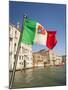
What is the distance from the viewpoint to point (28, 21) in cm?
271

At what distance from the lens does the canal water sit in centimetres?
266

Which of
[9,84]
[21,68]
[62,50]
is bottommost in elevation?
[9,84]

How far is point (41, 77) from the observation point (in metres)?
2.72

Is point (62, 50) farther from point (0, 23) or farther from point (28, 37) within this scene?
point (0, 23)

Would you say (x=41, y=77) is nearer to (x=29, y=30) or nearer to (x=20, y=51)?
(x=20, y=51)

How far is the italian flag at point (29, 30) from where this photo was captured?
2.69 meters

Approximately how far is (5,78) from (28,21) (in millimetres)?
657

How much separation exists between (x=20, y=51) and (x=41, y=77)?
0.37 meters

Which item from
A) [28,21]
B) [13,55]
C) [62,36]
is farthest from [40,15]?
[13,55]

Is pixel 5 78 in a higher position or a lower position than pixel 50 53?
lower

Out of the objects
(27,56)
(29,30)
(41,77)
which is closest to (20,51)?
(27,56)

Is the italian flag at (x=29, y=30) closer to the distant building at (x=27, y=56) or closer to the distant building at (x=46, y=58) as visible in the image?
the distant building at (x=27, y=56)

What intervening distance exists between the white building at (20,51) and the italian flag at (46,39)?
0.13 meters

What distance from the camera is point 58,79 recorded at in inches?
109
